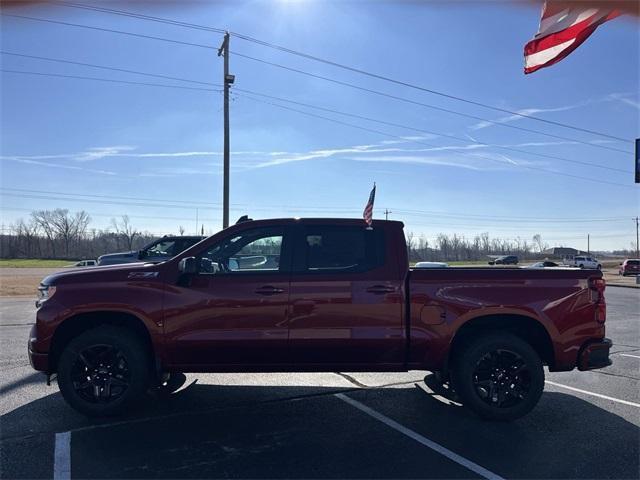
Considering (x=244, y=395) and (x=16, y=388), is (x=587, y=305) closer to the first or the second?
(x=244, y=395)

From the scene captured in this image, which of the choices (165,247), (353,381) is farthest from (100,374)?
(165,247)

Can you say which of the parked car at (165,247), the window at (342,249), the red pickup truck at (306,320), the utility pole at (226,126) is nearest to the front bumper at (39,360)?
the red pickup truck at (306,320)

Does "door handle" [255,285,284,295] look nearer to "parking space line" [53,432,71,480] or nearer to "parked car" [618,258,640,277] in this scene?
"parking space line" [53,432,71,480]

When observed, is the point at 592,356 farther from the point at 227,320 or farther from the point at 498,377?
the point at 227,320

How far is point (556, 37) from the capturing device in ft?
19.0

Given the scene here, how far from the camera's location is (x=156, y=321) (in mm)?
5020

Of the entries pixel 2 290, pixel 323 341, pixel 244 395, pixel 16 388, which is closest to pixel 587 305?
pixel 323 341

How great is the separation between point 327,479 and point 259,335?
1.63 m

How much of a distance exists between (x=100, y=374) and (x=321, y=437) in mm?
2258

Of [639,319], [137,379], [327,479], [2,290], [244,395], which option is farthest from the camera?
[2,290]

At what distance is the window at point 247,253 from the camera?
17.1 feet

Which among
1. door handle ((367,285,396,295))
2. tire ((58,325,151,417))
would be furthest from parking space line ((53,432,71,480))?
door handle ((367,285,396,295))

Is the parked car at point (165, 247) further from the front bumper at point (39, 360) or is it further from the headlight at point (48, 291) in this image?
the front bumper at point (39, 360)

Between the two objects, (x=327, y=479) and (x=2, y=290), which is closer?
(x=327, y=479)
